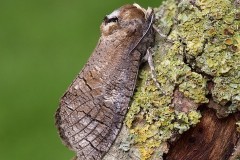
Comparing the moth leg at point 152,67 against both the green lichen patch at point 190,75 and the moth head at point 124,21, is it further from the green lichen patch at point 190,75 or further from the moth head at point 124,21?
the moth head at point 124,21

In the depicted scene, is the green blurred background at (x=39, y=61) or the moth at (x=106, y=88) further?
the green blurred background at (x=39, y=61)

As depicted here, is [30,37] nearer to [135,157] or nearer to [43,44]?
[43,44]

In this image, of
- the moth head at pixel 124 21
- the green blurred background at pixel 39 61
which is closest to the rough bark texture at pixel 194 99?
the moth head at pixel 124 21

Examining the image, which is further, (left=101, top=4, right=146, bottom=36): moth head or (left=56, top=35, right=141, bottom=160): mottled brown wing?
(left=101, top=4, right=146, bottom=36): moth head

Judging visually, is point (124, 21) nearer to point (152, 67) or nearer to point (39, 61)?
point (152, 67)

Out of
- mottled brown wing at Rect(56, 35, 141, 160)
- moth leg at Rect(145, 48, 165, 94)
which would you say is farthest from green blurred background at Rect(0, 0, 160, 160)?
moth leg at Rect(145, 48, 165, 94)

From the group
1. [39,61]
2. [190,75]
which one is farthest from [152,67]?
[39,61]

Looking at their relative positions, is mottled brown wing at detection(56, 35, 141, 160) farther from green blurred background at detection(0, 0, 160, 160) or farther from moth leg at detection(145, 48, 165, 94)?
green blurred background at detection(0, 0, 160, 160)
